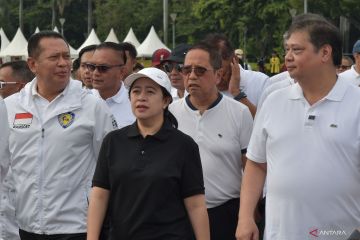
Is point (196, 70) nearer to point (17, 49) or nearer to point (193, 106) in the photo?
point (193, 106)

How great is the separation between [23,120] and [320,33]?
2.32m

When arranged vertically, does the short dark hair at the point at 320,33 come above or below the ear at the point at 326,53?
above

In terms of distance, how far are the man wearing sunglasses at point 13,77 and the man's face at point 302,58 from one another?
388cm

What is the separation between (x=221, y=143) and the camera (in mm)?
6316

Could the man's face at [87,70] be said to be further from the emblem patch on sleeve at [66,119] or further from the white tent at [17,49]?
the white tent at [17,49]

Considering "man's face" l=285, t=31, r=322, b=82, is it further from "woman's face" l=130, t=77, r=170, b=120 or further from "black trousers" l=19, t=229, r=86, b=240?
"black trousers" l=19, t=229, r=86, b=240

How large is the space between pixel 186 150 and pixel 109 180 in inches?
19.5

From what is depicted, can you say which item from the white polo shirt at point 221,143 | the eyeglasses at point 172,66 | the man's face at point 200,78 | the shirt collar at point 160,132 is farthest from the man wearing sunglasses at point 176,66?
the shirt collar at point 160,132

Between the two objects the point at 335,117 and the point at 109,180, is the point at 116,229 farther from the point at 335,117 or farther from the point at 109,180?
Result: the point at 335,117

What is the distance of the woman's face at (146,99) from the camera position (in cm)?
503

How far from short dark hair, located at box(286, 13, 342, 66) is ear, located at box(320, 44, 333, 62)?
0.02m

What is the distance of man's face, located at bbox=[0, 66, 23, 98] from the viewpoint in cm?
817

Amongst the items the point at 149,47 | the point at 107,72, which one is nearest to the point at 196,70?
the point at 107,72

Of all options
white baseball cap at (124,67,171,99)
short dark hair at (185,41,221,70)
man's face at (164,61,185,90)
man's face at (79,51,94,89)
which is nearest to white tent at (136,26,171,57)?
man's face at (79,51,94,89)
